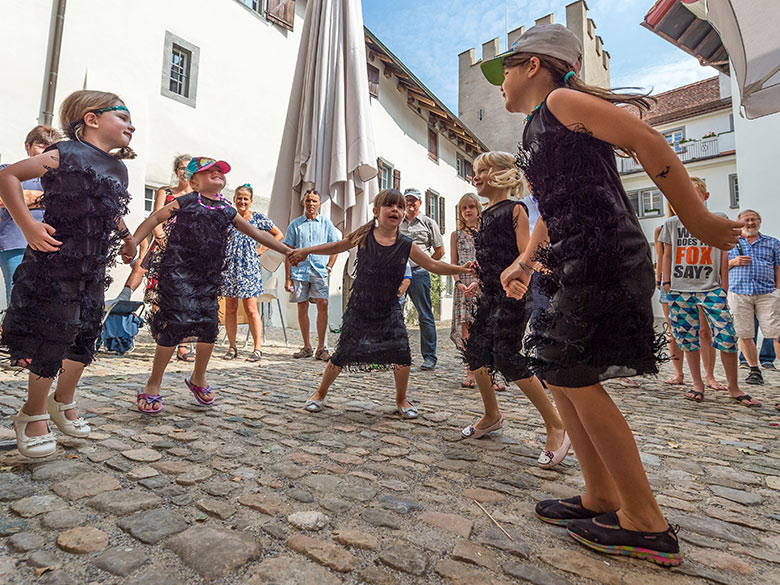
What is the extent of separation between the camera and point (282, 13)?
11859 millimetres

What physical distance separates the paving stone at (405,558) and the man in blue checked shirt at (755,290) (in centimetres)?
508

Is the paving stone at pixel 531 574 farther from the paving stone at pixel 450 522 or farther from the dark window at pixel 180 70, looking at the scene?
the dark window at pixel 180 70

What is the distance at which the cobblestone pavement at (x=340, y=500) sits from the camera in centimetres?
127

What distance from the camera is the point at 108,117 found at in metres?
2.33

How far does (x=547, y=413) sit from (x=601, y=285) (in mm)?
1174

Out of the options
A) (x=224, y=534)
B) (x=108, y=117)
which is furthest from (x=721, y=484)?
(x=108, y=117)

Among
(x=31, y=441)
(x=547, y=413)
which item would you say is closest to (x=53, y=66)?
(x=31, y=441)

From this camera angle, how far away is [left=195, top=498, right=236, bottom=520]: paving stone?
5.11 feet

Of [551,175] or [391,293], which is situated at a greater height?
[551,175]

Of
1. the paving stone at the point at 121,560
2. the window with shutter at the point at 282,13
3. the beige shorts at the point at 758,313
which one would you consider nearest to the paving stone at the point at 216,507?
the paving stone at the point at 121,560

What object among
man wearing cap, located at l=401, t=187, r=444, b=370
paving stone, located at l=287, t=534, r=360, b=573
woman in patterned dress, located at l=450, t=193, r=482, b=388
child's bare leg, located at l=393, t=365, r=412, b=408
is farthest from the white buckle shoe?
man wearing cap, located at l=401, t=187, r=444, b=370

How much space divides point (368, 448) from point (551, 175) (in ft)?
5.22

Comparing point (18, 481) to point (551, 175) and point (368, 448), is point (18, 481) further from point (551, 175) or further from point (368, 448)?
point (551, 175)

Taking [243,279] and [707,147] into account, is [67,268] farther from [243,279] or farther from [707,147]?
[707,147]
